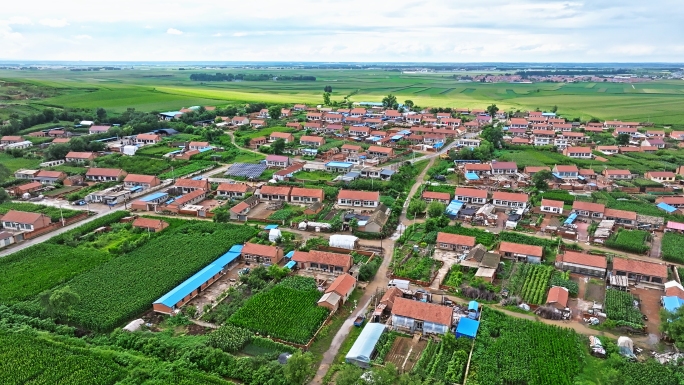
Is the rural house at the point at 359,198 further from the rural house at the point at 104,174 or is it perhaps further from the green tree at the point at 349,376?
the rural house at the point at 104,174

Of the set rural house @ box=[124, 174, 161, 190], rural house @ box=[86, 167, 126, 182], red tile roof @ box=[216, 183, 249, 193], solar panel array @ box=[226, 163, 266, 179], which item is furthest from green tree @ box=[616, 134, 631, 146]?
rural house @ box=[86, 167, 126, 182]

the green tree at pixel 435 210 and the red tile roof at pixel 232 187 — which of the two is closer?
the green tree at pixel 435 210

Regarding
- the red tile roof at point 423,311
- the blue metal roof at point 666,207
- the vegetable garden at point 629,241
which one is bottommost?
the red tile roof at point 423,311

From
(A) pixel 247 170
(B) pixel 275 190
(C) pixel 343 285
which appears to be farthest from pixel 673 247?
(A) pixel 247 170

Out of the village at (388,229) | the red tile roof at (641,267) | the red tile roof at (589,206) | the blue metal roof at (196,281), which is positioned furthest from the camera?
the red tile roof at (589,206)

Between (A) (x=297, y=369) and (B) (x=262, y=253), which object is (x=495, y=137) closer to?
(B) (x=262, y=253)

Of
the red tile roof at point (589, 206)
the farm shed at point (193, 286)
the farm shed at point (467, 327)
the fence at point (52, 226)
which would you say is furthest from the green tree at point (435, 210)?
the fence at point (52, 226)

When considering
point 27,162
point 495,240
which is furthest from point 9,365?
point 27,162
